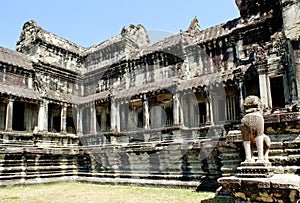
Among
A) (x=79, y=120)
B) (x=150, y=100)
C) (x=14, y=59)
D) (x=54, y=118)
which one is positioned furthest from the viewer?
Result: (x=79, y=120)

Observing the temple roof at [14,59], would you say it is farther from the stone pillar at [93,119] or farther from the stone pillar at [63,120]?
the stone pillar at [93,119]

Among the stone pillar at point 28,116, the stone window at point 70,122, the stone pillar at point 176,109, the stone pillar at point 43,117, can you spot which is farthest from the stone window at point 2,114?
the stone pillar at point 176,109

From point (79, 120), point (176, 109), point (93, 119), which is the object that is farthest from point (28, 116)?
point (176, 109)

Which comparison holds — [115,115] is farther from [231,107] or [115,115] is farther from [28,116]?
[231,107]

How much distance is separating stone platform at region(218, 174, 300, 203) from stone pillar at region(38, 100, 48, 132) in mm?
18580

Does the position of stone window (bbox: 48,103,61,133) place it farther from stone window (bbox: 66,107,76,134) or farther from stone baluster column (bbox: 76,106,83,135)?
stone baluster column (bbox: 76,106,83,135)

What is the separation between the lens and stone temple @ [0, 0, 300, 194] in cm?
1041

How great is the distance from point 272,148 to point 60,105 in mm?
19721

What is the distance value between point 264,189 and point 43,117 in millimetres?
19622

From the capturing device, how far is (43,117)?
21.3m

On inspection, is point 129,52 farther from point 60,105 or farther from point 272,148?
point 272,148

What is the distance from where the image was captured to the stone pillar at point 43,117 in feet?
69.0

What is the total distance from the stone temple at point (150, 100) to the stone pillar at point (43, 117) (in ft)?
0.27

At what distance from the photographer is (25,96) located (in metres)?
20.5
